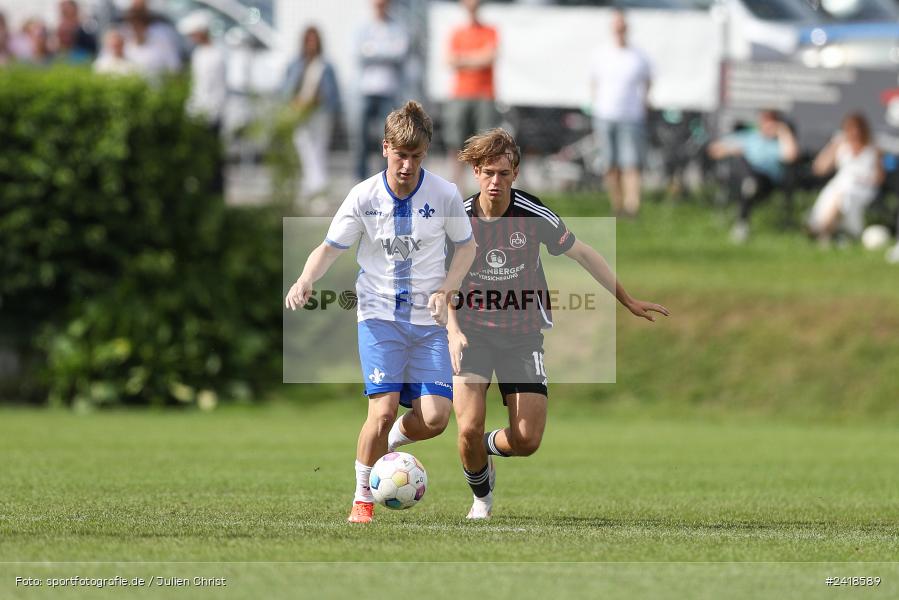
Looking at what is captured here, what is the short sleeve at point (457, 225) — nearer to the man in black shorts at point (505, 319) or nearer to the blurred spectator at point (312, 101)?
the man in black shorts at point (505, 319)

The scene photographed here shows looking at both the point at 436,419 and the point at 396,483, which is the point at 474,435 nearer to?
the point at 436,419

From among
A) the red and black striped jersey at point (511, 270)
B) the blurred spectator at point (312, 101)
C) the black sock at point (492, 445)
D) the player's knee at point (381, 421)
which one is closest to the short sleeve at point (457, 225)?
the red and black striped jersey at point (511, 270)

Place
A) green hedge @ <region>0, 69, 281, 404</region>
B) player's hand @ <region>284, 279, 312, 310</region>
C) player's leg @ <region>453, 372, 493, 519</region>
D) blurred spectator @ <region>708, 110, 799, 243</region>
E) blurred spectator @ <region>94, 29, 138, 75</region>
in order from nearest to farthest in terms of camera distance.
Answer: player's hand @ <region>284, 279, 312, 310</region>, player's leg @ <region>453, 372, 493, 519</region>, green hedge @ <region>0, 69, 281, 404</region>, blurred spectator @ <region>94, 29, 138, 75</region>, blurred spectator @ <region>708, 110, 799, 243</region>

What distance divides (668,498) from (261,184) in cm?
1089

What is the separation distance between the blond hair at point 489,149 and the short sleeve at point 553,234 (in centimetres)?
42

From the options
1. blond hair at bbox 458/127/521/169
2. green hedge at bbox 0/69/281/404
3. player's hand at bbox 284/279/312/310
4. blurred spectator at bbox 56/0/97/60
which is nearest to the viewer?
player's hand at bbox 284/279/312/310

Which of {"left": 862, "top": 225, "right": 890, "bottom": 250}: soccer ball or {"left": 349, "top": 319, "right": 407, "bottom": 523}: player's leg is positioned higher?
{"left": 862, "top": 225, "right": 890, "bottom": 250}: soccer ball

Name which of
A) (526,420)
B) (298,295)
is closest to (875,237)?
(526,420)

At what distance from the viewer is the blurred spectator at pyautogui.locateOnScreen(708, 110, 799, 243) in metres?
21.5

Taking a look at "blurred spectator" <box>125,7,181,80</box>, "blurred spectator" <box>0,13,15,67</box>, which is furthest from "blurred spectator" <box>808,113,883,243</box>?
"blurred spectator" <box>0,13,15,67</box>

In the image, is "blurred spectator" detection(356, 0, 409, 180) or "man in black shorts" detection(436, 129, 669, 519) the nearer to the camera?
"man in black shorts" detection(436, 129, 669, 519)

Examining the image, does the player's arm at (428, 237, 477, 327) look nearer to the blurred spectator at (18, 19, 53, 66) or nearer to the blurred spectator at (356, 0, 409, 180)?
the blurred spectator at (356, 0, 409, 180)

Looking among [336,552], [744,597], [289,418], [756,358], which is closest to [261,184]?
[289,418]

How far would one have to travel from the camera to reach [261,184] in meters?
20.4
